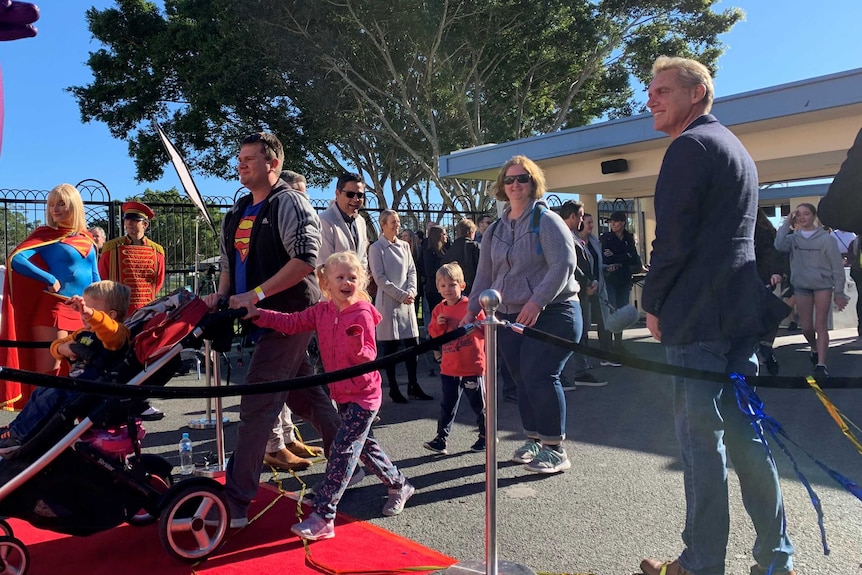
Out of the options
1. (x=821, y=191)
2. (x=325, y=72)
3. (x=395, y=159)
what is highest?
(x=325, y=72)

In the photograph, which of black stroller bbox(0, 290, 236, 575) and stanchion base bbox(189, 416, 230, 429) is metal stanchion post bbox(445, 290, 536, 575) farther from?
stanchion base bbox(189, 416, 230, 429)

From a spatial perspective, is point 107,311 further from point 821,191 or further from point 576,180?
point 821,191

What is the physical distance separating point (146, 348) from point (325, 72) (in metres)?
20.0

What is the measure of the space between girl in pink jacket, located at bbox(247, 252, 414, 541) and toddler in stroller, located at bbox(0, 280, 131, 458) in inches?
26.9

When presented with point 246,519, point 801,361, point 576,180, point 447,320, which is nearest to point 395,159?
point 576,180

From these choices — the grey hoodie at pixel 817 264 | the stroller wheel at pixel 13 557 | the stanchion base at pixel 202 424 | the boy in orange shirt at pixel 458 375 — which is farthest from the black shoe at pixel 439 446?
the grey hoodie at pixel 817 264

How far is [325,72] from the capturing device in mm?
21672

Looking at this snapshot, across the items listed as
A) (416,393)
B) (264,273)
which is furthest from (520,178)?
(416,393)

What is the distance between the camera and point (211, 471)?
4.50m

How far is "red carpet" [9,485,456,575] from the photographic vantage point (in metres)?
3.08

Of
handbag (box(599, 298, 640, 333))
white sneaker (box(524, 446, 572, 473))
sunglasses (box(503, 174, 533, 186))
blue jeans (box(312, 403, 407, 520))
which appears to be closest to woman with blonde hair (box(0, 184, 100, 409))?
blue jeans (box(312, 403, 407, 520))

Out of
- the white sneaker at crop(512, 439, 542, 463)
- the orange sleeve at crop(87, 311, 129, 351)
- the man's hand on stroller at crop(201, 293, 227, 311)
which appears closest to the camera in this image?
the orange sleeve at crop(87, 311, 129, 351)

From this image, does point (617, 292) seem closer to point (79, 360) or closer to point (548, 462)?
point (548, 462)

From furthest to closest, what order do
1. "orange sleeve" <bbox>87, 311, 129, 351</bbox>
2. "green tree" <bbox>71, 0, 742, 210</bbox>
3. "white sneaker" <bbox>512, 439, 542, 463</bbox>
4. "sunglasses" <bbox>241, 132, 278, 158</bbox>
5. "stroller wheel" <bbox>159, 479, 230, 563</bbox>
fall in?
"green tree" <bbox>71, 0, 742, 210</bbox>, "white sneaker" <bbox>512, 439, 542, 463</bbox>, "sunglasses" <bbox>241, 132, 278, 158</bbox>, "orange sleeve" <bbox>87, 311, 129, 351</bbox>, "stroller wheel" <bbox>159, 479, 230, 563</bbox>
